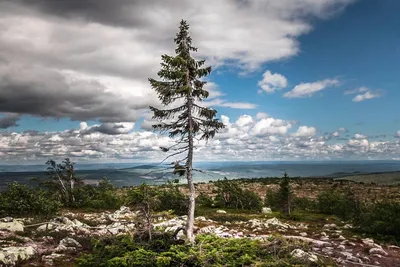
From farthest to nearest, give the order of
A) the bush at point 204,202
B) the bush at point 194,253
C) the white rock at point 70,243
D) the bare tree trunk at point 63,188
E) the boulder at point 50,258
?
the bush at point 204,202, the bare tree trunk at point 63,188, the white rock at point 70,243, the boulder at point 50,258, the bush at point 194,253

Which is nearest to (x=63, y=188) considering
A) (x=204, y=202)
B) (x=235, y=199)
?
(x=204, y=202)

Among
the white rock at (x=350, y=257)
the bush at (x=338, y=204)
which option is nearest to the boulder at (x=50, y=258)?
the white rock at (x=350, y=257)

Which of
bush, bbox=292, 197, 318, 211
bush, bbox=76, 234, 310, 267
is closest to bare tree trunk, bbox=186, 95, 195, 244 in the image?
bush, bbox=76, 234, 310, 267

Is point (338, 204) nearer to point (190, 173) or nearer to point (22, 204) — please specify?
point (190, 173)

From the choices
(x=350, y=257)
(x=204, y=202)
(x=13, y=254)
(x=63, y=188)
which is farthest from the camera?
(x=204, y=202)

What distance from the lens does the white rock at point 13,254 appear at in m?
13.0

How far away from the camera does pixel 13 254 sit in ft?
44.9

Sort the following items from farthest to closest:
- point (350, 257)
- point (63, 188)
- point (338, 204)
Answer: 1. point (338, 204)
2. point (63, 188)
3. point (350, 257)

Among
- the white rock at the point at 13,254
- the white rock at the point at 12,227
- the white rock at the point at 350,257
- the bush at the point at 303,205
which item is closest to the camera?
the white rock at the point at 13,254

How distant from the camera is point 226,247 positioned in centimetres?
1186

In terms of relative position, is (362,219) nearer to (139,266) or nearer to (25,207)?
(139,266)

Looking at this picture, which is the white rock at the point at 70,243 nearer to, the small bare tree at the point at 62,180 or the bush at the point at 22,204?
the bush at the point at 22,204

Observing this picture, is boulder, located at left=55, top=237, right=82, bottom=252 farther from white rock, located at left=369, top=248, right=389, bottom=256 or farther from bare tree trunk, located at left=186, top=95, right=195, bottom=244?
white rock, located at left=369, top=248, right=389, bottom=256

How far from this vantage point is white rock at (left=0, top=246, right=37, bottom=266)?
13.0 meters
